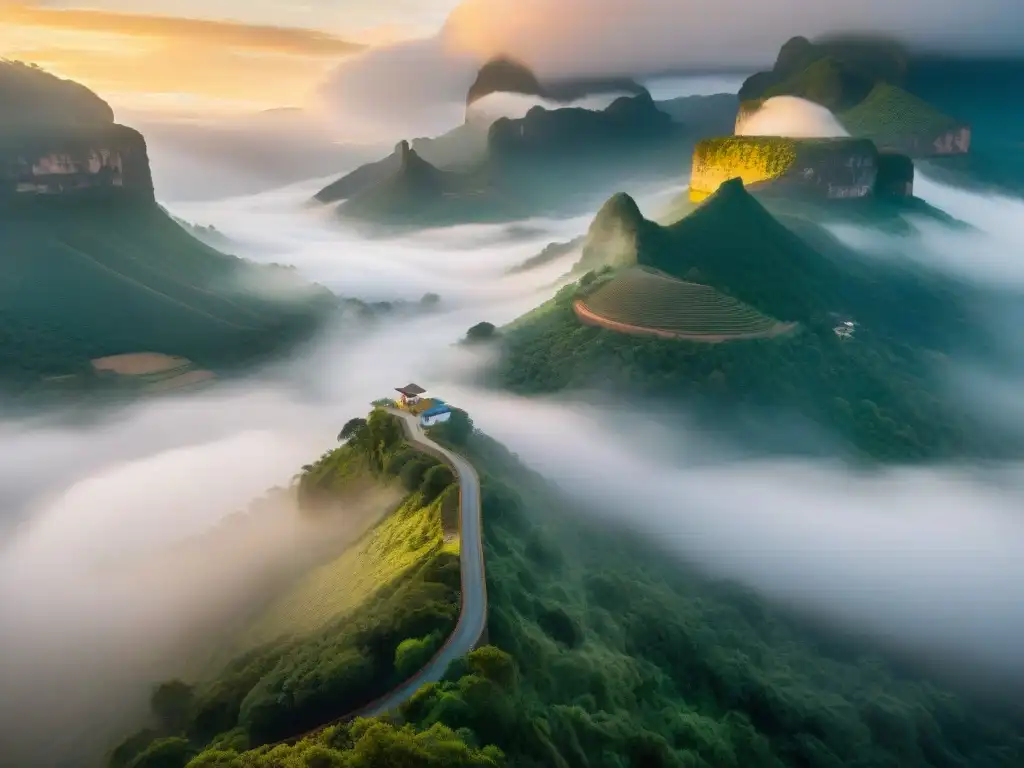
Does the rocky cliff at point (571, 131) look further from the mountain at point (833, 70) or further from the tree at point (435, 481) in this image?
the tree at point (435, 481)

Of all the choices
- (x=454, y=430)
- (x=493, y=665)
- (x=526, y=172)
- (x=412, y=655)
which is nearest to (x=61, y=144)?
(x=454, y=430)

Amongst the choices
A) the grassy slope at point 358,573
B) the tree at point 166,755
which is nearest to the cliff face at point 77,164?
the grassy slope at point 358,573

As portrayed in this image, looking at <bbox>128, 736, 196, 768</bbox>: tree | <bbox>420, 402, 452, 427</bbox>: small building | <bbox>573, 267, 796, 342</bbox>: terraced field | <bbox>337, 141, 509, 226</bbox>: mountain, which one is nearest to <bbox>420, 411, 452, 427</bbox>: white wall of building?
<bbox>420, 402, 452, 427</bbox>: small building

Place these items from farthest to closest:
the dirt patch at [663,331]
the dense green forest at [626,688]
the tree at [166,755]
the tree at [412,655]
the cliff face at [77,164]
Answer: the cliff face at [77,164] < the dirt patch at [663,331] < the tree at [166,755] < the tree at [412,655] < the dense green forest at [626,688]

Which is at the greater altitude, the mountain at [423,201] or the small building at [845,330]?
the mountain at [423,201]

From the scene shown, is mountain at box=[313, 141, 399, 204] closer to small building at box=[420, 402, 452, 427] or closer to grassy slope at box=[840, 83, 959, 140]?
grassy slope at box=[840, 83, 959, 140]

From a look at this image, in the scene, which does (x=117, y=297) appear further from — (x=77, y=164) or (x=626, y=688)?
(x=626, y=688)

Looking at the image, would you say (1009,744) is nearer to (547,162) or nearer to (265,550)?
(265,550)

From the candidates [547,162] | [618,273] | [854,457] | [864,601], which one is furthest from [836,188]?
[547,162]
